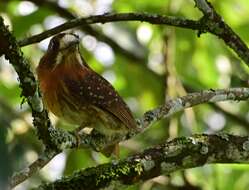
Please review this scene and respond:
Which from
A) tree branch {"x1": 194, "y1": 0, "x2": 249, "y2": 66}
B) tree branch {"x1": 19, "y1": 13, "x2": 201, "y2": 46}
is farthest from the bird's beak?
tree branch {"x1": 194, "y1": 0, "x2": 249, "y2": 66}

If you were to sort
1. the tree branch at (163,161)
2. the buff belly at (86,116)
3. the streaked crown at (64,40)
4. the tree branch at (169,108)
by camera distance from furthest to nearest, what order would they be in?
the streaked crown at (64,40)
the buff belly at (86,116)
the tree branch at (169,108)
the tree branch at (163,161)

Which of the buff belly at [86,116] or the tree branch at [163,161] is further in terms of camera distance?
the buff belly at [86,116]

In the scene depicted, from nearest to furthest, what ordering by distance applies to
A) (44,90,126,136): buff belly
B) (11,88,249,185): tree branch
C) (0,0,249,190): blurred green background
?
(11,88,249,185): tree branch
(44,90,126,136): buff belly
(0,0,249,190): blurred green background

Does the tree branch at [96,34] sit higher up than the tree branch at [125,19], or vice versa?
the tree branch at [96,34]

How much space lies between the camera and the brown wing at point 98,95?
9.57 ft

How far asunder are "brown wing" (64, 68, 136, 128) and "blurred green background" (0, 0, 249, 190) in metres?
0.95

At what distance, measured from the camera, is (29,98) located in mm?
1879

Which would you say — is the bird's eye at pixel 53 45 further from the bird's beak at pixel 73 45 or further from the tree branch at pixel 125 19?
the tree branch at pixel 125 19

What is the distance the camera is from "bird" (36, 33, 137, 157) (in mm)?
2873

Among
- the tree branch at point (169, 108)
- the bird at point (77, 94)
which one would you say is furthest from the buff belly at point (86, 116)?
the tree branch at point (169, 108)

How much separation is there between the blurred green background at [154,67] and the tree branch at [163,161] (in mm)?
1516

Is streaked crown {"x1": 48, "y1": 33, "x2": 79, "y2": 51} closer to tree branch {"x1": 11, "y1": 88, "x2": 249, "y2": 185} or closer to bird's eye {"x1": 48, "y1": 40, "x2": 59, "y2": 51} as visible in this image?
bird's eye {"x1": 48, "y1": 40, "x2": 59, "y2": 51}

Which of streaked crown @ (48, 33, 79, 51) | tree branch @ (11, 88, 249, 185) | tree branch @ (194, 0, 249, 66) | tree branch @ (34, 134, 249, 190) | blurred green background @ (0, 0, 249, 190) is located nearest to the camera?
tree branch @ (34, 134, 249, 190)

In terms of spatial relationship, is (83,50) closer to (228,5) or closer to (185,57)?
(185,57)
